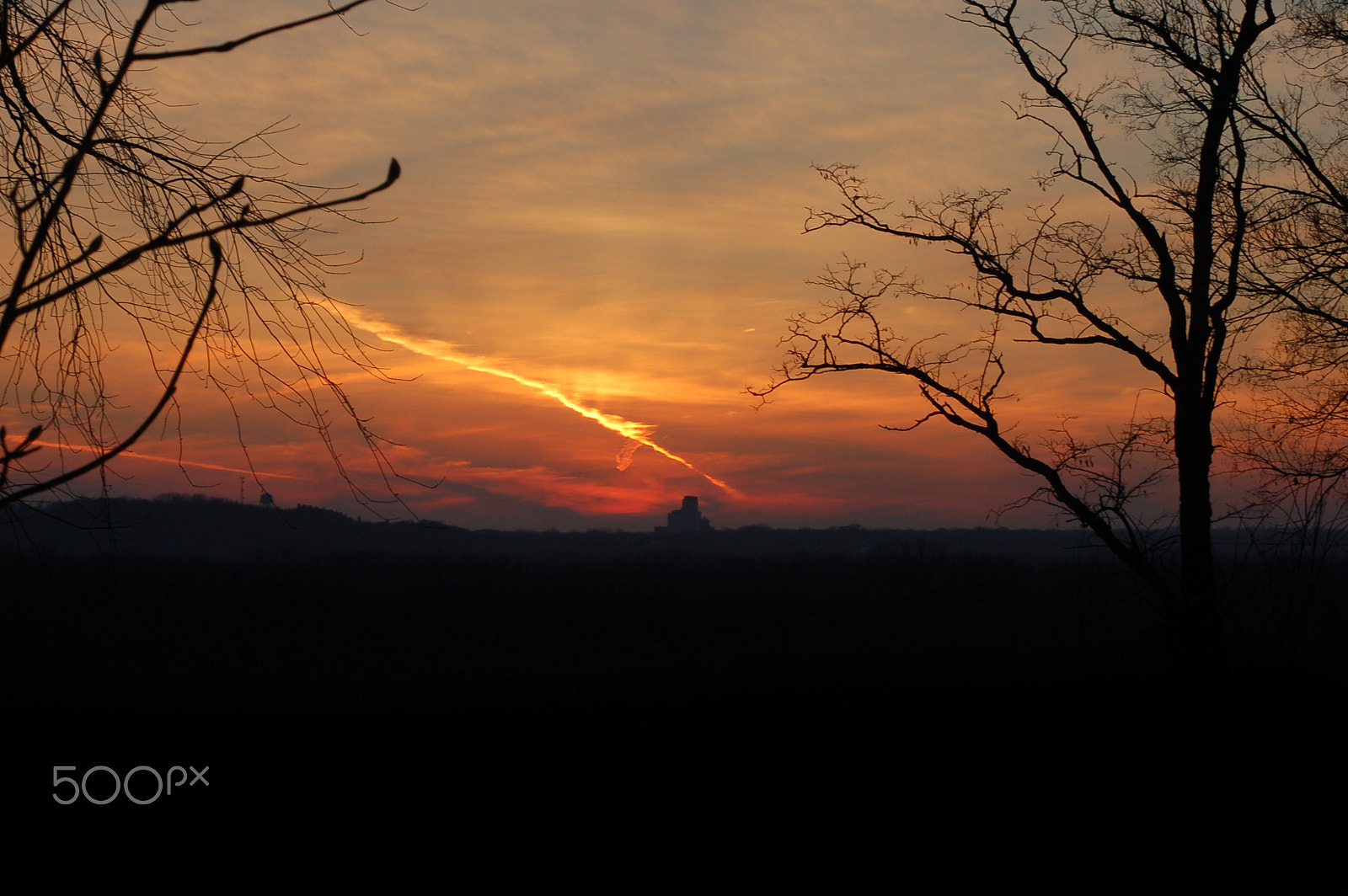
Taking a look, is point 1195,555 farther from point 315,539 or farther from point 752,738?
point 315,539

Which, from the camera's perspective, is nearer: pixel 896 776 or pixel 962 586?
pixel 896 776

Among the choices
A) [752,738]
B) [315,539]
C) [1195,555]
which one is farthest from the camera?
[315,539]

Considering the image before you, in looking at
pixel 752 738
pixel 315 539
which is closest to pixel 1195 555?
pixel 752 738

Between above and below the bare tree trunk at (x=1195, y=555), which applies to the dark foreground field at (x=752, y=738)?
below

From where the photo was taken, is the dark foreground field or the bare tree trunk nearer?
the dark foreground field

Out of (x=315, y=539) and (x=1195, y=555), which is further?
(x=315, y=539)

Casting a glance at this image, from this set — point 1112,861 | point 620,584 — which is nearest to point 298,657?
point 620,584

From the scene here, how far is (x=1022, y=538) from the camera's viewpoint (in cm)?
7056

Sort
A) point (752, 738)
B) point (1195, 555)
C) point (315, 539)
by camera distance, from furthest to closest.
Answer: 1. point (315, 539)
2. point (1195, 555)
3. point (752, 738)

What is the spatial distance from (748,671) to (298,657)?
10589 millimetres

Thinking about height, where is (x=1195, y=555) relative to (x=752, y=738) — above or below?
above

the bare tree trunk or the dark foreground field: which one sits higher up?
the bare tree trunk

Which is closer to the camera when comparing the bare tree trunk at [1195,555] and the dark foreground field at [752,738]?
the dark foreground field at [752,738]

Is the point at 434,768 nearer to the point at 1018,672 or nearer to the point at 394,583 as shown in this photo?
the point at 1018,672
